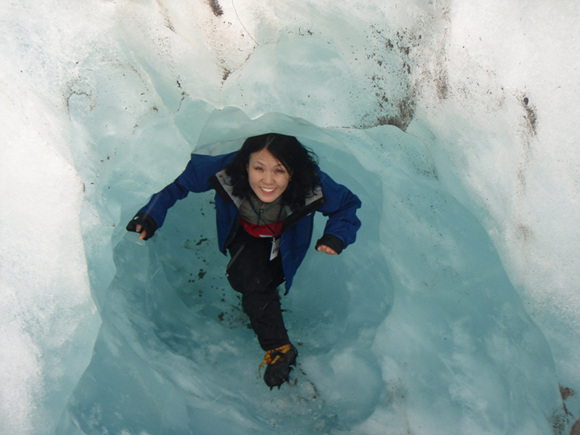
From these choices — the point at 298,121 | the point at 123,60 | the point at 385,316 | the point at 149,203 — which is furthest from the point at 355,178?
the point at 123,60

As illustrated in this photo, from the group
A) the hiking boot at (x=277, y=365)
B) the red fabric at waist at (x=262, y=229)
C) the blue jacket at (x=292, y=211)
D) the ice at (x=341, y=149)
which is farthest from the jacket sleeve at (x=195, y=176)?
the hiking boot at (x=277, y=365)

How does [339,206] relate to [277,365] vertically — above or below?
above

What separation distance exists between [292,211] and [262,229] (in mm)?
171

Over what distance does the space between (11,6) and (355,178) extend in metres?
1.37

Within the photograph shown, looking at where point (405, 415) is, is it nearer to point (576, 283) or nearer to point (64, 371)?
point (576, 283)

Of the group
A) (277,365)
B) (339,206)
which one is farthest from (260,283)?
(339,206)

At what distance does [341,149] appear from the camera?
6.28 feet

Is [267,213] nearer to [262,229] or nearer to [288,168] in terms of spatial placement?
[262,229]

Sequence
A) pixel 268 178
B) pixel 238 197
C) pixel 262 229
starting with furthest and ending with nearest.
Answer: pixel 262 229 → pixel 238 197 → pixel 268 178

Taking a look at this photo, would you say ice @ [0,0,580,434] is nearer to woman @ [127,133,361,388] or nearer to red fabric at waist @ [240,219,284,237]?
woman @ [127,133,361,388]

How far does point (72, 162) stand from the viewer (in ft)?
4.38

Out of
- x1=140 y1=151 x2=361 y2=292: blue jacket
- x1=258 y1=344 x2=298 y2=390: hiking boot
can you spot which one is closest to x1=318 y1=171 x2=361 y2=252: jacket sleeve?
x1=140 y1=151 x2=361 y2=292: blue jacket

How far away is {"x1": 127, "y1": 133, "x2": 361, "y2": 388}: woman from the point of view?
5.24ft

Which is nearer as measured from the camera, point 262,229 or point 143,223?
point 143,223
